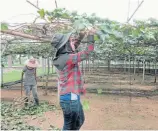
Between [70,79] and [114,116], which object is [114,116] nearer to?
[114,116]

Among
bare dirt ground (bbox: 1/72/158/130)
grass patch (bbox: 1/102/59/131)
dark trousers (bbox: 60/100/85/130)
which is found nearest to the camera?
dark trousers (bbox: 60/100/85/130)

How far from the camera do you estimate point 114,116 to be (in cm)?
881

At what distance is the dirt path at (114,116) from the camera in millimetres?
7629

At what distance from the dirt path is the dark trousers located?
348 cm

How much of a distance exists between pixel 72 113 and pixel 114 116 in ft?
17.3

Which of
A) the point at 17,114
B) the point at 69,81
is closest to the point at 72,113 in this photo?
the point at 69,81

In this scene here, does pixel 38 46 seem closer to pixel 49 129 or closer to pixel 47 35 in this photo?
pixel 49 129

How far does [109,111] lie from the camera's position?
9.62m

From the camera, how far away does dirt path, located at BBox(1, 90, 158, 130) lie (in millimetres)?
7629

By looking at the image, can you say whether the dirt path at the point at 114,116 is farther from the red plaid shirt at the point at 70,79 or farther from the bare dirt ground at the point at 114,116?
the red plaid shirt at the point at 70,79

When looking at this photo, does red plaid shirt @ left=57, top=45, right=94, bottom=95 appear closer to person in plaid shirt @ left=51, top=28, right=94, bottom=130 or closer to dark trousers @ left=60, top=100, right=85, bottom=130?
person in plaid shirt @ left=51, top=28, right=94, bottom=130

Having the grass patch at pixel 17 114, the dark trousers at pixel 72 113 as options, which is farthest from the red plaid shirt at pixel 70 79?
the grass patch at pixel 17 114

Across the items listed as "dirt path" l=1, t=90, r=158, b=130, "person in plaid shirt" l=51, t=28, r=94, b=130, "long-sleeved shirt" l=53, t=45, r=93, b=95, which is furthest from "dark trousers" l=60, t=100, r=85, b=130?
"dirt path" l=1, t=90, r=158, b=130

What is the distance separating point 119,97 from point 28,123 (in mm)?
6066
